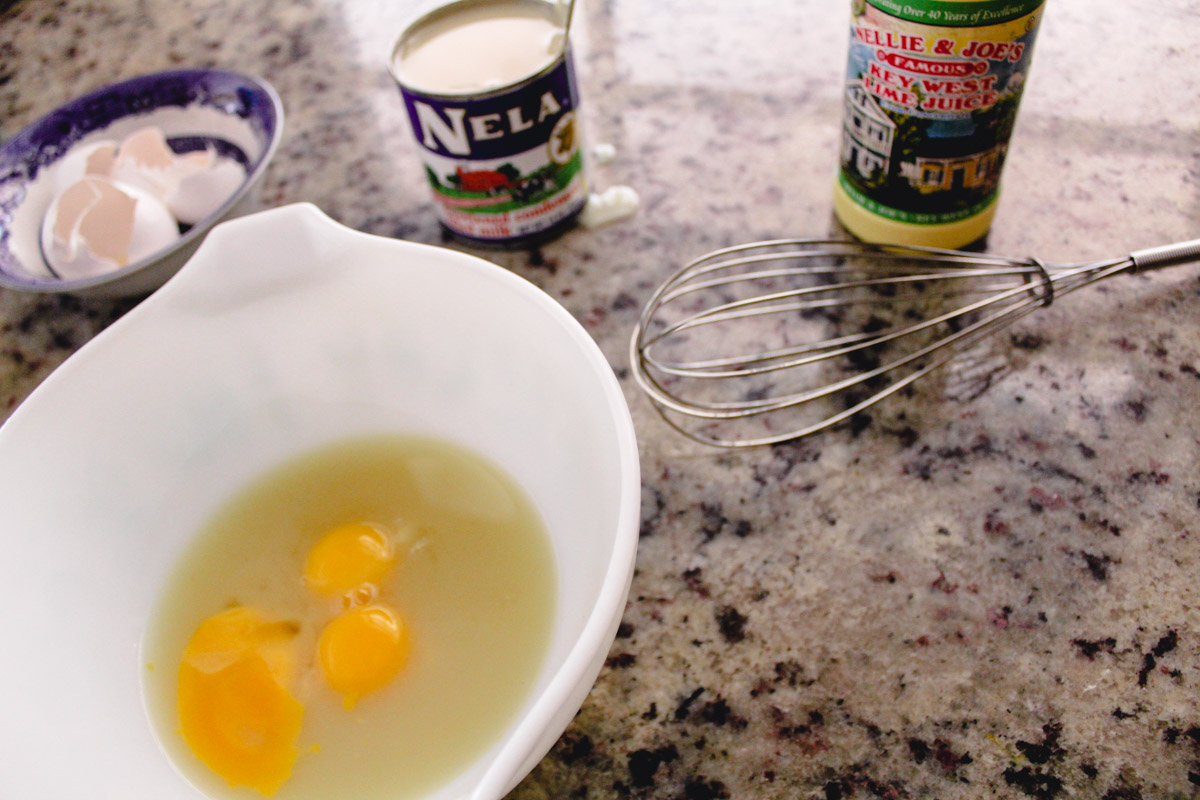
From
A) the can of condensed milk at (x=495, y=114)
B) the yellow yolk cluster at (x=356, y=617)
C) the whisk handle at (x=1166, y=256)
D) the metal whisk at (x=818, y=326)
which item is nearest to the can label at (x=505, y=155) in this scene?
the can of condensed milk at (x=495, y=114)

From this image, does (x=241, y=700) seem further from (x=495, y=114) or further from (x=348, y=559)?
(x=495, y=114)

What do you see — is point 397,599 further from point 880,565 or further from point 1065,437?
point 1065,437

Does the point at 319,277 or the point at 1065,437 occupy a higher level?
the point at 319,277

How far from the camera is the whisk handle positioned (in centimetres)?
62

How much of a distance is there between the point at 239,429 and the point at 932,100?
0.54 meters

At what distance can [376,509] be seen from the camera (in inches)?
23.7

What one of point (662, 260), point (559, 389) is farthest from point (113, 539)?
point (662, 260)

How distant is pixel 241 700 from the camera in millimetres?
508

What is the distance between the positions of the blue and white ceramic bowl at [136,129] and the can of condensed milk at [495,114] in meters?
0.15

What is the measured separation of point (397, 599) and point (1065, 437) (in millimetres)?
472

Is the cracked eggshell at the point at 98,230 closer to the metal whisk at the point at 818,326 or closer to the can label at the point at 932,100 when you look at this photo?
the metal whisk at the point at 818,326

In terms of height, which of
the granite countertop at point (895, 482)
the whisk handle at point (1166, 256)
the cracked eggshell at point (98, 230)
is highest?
the cracked eggshell at point (98, 230)

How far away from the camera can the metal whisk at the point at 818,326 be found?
0.63 metres

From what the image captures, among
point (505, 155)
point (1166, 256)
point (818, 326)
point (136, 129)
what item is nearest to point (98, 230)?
point (136, 129)
